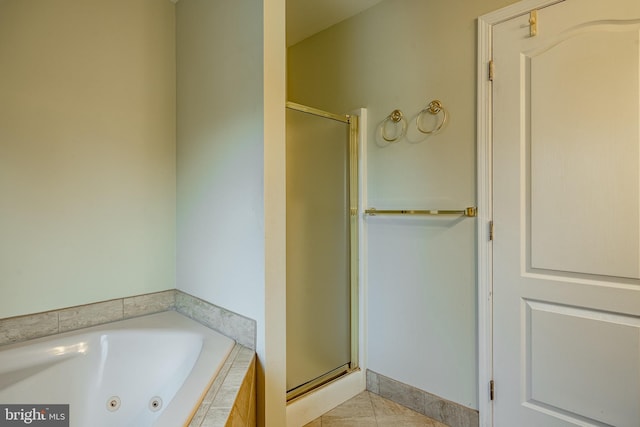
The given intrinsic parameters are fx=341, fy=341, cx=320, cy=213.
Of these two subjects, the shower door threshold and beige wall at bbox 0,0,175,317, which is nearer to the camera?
beige wall at bbox 0,0,175,317

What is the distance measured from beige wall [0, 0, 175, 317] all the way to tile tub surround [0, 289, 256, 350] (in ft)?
0.17

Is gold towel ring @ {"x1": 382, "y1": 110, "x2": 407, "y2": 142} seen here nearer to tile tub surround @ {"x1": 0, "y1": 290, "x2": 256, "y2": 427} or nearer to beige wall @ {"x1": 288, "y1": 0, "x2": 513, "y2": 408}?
beige wall @ {"x1": 288, "y1": 0, "x2": 513, "y2": 408}

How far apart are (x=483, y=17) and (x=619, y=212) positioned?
1.05 m

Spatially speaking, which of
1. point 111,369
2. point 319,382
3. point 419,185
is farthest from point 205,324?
point 419,185

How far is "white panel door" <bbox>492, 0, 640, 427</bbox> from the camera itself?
131 cm

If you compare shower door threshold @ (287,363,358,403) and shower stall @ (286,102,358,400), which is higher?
shower stall @ (286,102,358,400)

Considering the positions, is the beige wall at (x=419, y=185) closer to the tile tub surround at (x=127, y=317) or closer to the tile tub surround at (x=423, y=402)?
the tile tub surround at (x=423, y=402)

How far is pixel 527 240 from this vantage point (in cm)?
154

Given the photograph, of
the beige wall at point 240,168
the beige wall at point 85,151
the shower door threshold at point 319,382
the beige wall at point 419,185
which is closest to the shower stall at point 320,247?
the shower door threshold at point 319,382

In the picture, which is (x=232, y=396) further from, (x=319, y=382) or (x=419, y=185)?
(x=419, y=185)

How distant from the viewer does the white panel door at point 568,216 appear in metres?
1.31

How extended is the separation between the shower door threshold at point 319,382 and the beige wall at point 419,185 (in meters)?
0.17

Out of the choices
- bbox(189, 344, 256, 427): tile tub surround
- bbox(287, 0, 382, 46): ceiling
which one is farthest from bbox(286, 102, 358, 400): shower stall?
bbox(287, 0, 382, 46): ceiling

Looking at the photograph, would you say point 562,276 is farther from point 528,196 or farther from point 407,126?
point 407,126
